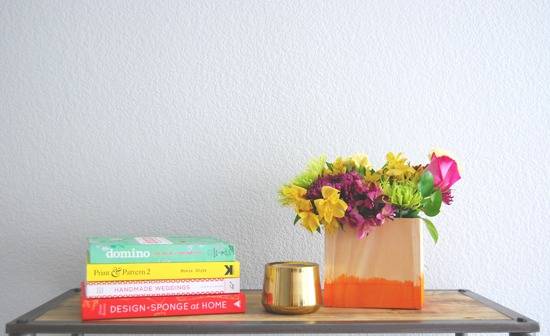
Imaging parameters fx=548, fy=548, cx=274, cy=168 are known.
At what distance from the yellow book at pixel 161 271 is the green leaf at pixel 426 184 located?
0.38 m

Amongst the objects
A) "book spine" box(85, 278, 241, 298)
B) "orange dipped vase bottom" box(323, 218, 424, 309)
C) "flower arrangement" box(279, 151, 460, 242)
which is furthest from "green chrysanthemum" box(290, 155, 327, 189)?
"book spine" box(85, 278, 241, 298)

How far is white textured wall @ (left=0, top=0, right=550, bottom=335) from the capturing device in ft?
4.28

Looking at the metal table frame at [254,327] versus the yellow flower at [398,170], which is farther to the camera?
the yellow flower at [398,170]

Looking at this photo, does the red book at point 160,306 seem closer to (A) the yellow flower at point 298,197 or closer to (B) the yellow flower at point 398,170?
(A) the yellow flower at point 298,197

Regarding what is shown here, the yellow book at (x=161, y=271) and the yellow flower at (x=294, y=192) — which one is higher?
the yellow flower at (x=294, y=192)

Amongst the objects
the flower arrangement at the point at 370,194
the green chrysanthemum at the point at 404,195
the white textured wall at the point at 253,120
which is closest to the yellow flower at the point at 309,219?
the flower arrangement at the point at 370,194

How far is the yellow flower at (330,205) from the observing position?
39.5 inches

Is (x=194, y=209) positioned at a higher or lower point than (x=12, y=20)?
lower

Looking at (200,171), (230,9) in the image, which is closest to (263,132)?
(200,171)

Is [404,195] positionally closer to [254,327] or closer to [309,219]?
[309,219]

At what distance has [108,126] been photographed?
1.31 m

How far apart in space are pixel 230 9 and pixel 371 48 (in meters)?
0.36

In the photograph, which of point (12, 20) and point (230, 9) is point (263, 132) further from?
point (12, 20)

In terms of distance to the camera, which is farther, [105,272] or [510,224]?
[510,224]
